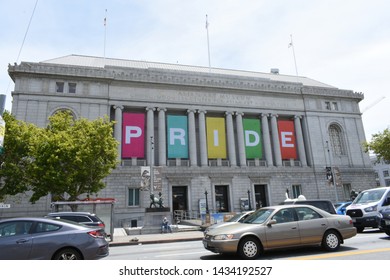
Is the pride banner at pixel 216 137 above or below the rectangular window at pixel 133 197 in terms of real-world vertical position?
above

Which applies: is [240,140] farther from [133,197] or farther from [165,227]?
[165,227]

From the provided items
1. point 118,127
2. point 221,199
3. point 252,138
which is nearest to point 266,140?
point 252,138

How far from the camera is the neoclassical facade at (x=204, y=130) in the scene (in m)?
35.1

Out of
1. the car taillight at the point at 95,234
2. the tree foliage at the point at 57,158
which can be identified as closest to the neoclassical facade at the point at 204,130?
the tree foliage at the point at 57,158

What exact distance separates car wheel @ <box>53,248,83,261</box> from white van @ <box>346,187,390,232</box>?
1489 cm

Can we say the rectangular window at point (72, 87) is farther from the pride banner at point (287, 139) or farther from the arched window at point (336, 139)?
the arched window at point (336, 139)

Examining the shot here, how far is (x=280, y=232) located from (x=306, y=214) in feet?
4.46

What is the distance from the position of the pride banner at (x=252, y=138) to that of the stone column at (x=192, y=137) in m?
7.90

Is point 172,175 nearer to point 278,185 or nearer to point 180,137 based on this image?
point 180,137

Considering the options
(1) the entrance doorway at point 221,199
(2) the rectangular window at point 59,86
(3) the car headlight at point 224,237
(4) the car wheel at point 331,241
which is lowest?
(4) the car wheel at point 331,241

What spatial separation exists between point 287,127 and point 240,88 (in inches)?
377

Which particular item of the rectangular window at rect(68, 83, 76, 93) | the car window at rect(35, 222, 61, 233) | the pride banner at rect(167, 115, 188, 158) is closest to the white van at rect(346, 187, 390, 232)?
the car window at rect(35, 222, 61, 233)

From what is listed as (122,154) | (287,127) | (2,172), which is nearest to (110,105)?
(122,154)

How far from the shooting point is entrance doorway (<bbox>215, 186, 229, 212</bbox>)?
125 ft
